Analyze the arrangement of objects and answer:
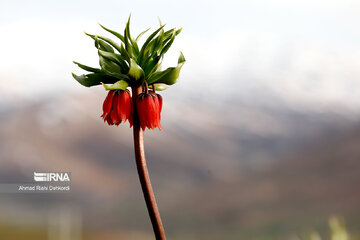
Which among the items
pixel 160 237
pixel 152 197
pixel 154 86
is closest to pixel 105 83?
pixel 154 86

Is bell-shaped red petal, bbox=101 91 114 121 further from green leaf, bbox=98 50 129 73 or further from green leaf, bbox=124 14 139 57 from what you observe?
green leaf, bbox=124 14 139 57

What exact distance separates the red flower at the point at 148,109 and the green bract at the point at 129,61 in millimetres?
103

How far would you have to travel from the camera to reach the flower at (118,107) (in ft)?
7.52

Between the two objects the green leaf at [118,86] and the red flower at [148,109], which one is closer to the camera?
the green leaf at [118,86]

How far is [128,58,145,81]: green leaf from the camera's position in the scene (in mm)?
2207

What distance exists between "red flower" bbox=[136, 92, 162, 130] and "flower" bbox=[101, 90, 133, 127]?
0.06 meters

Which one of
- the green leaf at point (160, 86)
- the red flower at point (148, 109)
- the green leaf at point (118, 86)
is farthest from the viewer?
the green leaf at point (160, 86)

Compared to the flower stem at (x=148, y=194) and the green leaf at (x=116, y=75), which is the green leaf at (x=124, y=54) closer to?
the green leaf at (x=116, y=75)

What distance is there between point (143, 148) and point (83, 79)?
507 mm

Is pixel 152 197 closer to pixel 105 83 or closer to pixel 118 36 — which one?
pixel 105 83

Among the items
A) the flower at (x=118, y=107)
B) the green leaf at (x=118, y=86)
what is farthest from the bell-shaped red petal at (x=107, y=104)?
the green leaf at (x=118, y=86)

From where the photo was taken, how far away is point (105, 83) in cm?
237

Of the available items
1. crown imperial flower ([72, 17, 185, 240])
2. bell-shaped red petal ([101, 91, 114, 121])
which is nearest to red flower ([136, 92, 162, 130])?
crown imperial flower ([72, 17, 185, 240])

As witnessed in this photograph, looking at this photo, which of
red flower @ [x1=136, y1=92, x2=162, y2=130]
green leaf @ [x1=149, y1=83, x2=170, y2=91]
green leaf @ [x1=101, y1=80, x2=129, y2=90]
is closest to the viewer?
green leaf @ [x1=101, y1=80, x2=129, y2=90]
